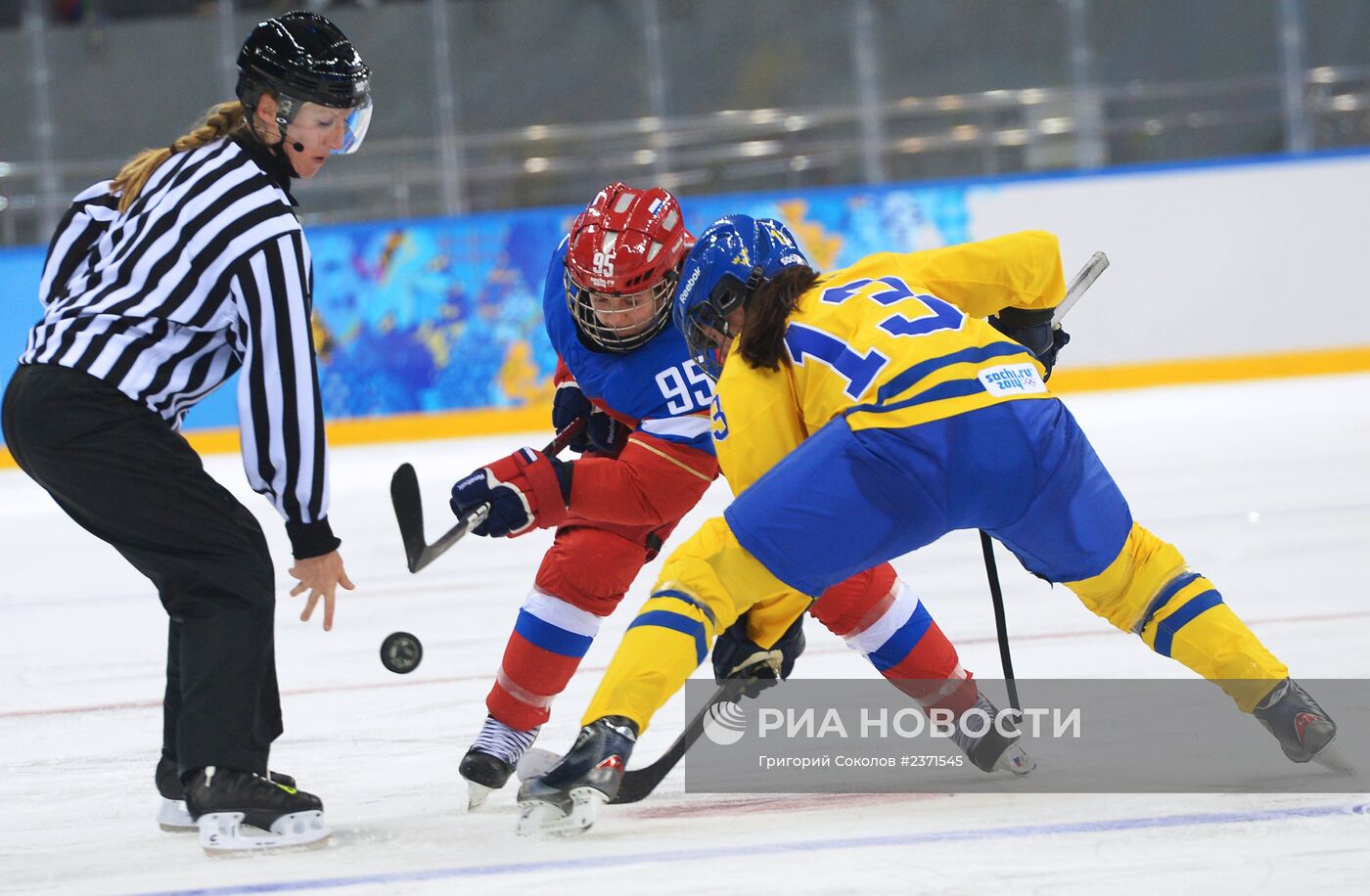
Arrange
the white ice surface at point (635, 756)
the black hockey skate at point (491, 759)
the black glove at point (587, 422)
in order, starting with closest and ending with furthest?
the white ice surface at point (635, 756) < the black hockey skate at point (491, 759) < the black glove at point (587, 422)

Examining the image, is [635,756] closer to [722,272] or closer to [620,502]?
[620,502]

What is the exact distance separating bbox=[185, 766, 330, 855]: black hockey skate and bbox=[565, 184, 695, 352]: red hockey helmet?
3.13 ft

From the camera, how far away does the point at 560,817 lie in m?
2.37

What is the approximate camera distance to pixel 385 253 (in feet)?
34.4

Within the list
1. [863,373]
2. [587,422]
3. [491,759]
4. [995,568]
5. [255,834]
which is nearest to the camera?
[863,373]

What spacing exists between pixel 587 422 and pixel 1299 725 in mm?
1377

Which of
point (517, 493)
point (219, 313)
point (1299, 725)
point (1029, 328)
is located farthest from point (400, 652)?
point (1299, 725)

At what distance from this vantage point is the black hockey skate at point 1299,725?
249cm

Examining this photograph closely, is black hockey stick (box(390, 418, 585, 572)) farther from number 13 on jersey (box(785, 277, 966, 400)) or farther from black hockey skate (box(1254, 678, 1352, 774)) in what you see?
black hockey skate (box(1254, 678, 1352, 774))

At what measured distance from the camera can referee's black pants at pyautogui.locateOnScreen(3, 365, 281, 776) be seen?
2.49 meters

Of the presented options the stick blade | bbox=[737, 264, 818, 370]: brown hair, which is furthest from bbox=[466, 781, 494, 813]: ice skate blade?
bbox=[737, 264, 818, 370]: brown hair

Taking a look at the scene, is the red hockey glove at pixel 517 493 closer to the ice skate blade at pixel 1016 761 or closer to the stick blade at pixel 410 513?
the stick blade at pixel 410 513

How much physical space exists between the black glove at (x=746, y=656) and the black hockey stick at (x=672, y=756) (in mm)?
15

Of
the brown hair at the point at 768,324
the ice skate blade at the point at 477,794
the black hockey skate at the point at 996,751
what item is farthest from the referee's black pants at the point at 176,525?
the black hockey skate at the point at 996,751
